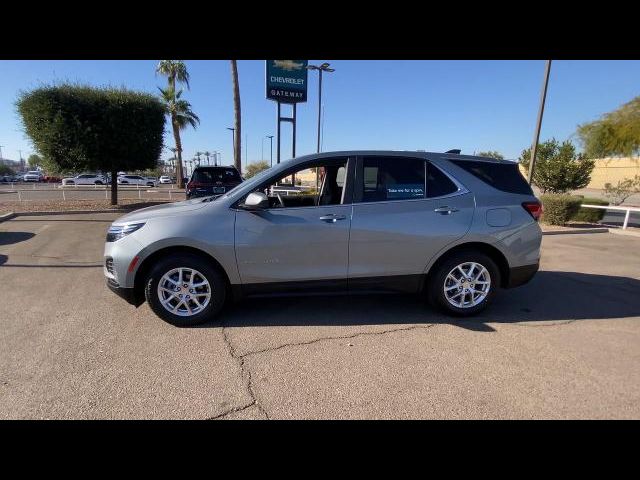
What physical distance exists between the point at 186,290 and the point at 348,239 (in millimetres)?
1718

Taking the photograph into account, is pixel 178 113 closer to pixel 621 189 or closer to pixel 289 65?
pixel 289 65

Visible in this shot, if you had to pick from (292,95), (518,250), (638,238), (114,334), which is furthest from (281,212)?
(292,95)

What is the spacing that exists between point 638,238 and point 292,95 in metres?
15.5

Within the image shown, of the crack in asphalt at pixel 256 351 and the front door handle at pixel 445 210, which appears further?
the front door handle at pixel 445 210

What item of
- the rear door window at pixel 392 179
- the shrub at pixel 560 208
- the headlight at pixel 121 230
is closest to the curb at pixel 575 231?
the shrub at pixel 560 208

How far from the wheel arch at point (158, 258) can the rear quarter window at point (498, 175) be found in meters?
2.78

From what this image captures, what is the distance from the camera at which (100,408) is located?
2.29m

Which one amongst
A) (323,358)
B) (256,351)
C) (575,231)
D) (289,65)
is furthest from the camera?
(289,65)

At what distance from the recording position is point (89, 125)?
1194 centimetres

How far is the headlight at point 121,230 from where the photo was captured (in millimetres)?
3424

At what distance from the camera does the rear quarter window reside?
3826 millimetres

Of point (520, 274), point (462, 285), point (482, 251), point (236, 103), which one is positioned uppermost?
point (236, 103)

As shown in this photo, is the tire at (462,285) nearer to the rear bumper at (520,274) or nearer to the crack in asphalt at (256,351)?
the rear bumper at (520,274)


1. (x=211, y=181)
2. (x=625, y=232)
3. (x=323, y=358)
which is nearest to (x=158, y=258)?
(x=323, y=358)
